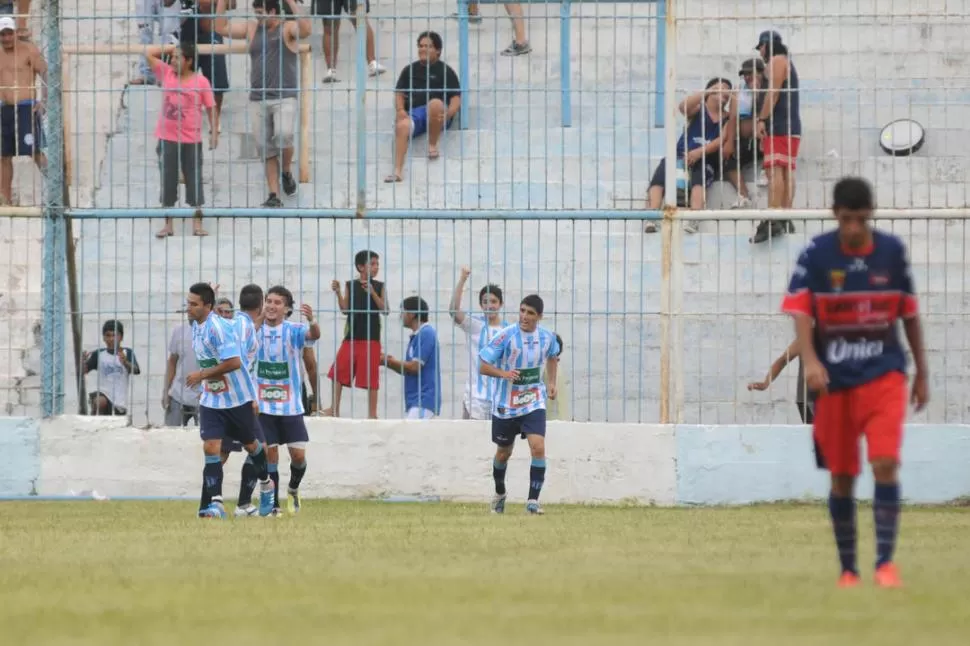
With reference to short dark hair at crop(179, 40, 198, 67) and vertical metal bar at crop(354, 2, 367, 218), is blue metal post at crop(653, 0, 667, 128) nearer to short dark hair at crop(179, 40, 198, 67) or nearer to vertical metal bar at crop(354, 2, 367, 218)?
vertical metal bar at crop(354, 2, 367, 218)

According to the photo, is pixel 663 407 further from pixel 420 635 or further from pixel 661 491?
pixel 420 635

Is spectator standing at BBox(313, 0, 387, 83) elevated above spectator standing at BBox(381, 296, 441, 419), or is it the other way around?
spectator standing at BBox(313, 0, 387, 83)

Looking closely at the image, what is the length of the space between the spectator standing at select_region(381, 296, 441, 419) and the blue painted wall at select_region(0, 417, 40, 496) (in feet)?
11.3

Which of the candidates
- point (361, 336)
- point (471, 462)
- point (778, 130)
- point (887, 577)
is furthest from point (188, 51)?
point (887, 577)

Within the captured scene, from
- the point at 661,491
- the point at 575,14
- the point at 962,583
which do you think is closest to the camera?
the point at 962,583

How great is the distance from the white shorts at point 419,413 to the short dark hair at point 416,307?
849mm

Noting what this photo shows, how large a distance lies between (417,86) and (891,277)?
10.2m

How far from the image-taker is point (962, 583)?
29.1ft

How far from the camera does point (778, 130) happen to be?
18.1 meters

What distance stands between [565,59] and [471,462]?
4194mm

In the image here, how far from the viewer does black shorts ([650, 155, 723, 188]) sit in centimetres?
1822

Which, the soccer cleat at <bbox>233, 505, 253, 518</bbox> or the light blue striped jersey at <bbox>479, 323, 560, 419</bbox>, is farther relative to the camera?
the light blue striped jersey at <bbox>479, 323, 560, 419</bbox>

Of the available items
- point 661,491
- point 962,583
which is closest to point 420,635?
point 962,583

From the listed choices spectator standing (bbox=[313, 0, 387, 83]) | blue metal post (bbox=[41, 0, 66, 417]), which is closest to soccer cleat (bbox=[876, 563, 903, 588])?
spectator standing (bbox=[313, 0, 387, 83])
